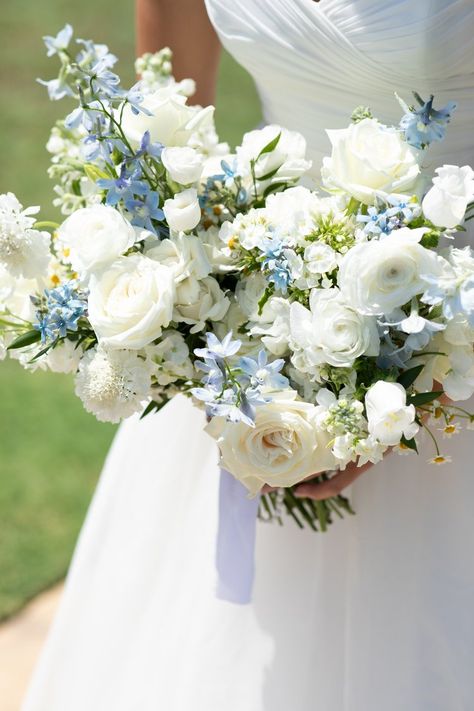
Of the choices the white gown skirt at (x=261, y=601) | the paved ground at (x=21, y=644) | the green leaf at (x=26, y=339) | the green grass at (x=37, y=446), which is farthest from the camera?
the green grass at (x=37, y=446)

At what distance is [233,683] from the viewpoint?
1987 millimetres

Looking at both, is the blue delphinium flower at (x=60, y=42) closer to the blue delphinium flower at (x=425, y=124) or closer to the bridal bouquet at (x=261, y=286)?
the bridal bouquet at (x=261, y=286)

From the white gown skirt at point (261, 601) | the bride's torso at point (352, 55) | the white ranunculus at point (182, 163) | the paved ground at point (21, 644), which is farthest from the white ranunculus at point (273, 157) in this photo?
the paved ground at point (21, 644)

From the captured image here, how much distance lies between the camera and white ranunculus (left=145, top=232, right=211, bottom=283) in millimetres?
1375

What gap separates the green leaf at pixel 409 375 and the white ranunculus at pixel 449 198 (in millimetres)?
198

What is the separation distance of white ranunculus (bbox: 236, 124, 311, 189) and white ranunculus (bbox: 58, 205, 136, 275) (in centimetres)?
23

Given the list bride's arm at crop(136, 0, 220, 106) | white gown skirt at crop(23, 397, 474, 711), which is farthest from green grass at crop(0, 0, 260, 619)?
bride's arm at crop(136, 0, 220, 106)

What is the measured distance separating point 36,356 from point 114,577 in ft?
3.38

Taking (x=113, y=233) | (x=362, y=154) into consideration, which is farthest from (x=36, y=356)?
(x=362, y=154)

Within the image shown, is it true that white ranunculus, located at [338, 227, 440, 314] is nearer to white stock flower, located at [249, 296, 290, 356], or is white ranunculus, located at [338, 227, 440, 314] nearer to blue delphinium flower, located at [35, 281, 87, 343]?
white stock flower, located at [249, 296, 290, 356]

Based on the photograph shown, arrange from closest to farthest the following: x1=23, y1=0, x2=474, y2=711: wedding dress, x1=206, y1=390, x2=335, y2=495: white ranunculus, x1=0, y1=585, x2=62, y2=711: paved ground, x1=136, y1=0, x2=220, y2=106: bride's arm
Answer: x1=206, y1=390, x2=335, y2=495: white ranunculus
x1=23, y1=0, x2=474, y2=711: wedding dress
x1=136, y1=0, x2=220, y2=106: bride's arm
x1=0, y1=585, x2=62, y2=711: paved ground

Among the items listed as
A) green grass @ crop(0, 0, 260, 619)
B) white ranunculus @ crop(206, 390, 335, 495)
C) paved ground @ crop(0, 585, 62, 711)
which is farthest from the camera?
green grass @ crop(0, 0, 260, 619)

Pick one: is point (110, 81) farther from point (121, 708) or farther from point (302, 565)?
point (121, 708)

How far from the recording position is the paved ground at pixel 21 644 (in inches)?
107
